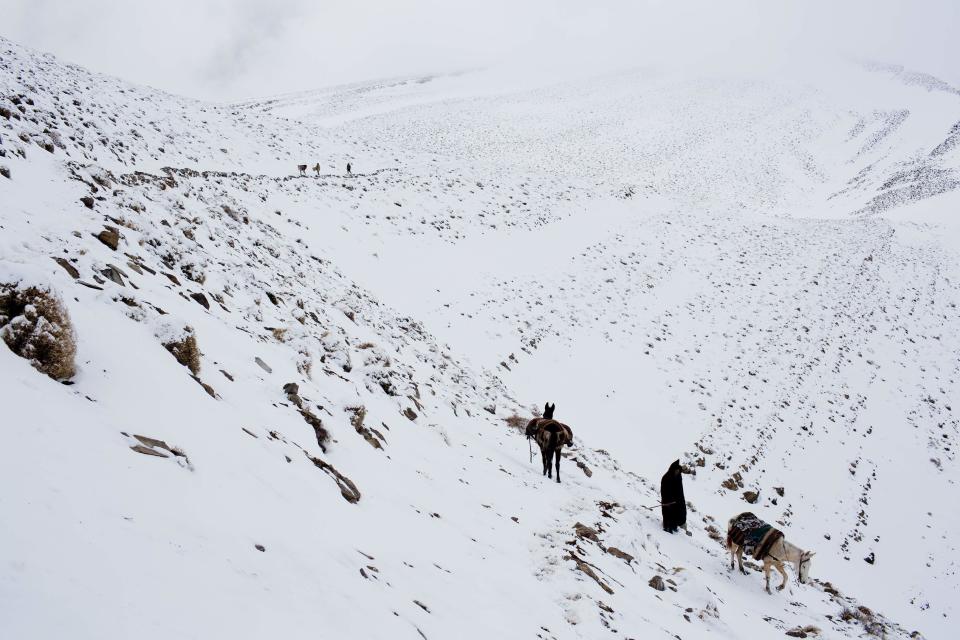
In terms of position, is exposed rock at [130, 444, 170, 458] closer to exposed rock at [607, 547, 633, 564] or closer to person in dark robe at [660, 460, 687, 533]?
exposed rock at [607, 547, 633, 564]

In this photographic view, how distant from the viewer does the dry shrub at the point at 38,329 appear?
167 inches

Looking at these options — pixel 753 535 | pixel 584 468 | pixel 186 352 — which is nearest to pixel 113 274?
pixel 186 352

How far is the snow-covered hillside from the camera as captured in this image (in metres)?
Answer: 3.72

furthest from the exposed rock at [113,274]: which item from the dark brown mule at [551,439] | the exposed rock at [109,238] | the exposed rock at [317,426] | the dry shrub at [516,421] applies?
the dry shrub at [516,421]

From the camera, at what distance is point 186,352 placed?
5969 millimetres

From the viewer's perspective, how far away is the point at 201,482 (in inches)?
167

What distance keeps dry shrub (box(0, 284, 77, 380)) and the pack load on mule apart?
396 inches

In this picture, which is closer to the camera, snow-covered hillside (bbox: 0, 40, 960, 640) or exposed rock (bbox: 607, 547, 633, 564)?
snow-covered hillside (bbox: 0, 40, 960, 640)

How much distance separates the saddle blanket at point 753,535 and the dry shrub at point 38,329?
10045mm

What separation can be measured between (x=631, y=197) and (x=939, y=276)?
17395mm

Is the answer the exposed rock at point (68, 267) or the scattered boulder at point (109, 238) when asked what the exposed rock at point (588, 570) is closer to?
the exposed rock at point (68, 267)

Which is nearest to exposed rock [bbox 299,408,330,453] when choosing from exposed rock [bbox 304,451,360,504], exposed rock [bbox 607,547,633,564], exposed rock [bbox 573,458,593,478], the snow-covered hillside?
the snow-covered hillside

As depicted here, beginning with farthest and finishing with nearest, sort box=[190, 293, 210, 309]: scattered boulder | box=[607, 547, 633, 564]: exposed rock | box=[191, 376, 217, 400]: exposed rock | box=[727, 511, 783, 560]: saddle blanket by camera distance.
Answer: box=[727, 511, 783, 560]: saddle blanket → box=[190, 293, 210, 309]: scattered boulder → box=[607, 547, 633, 564]: exposed rock → box=[191, 376, 217, 400]: exposed rock

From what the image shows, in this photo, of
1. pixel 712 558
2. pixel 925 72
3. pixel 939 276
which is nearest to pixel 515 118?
pixel 939 276
